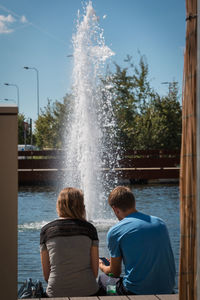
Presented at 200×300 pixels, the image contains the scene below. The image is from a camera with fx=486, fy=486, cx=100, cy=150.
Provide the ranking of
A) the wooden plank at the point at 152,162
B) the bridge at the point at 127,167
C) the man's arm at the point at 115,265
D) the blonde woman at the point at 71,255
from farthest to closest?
the wooden plank at the point at 152,162, the bridge at the point at 127,167, the man's arm at the point at 115,265, the blonde woman at the point at 71,255

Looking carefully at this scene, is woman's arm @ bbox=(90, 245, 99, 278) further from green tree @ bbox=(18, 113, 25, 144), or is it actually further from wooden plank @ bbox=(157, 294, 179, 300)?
green tree @ bbox=(18, 113, 25, 144)

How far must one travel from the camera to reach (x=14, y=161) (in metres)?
1.53

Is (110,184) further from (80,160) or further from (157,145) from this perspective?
(157,145)

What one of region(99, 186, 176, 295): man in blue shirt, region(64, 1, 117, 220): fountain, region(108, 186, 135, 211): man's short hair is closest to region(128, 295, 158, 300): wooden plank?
region(99, 186, 176, 295): man in blue shirt

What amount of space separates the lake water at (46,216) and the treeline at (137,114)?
7.71m

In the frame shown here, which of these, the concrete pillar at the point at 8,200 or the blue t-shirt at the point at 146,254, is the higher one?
the concrete pillar at the point at 8,200

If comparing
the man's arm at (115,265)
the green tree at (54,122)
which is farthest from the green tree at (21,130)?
the man's arm at (115,265)

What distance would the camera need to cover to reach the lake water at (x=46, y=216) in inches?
259

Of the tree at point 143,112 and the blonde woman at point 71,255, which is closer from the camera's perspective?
the blonde woman at point 71,255

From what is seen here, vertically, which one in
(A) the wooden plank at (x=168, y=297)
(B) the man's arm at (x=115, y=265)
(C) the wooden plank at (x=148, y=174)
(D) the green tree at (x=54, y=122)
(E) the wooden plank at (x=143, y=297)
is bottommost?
(C) the wooden plank at (x=148, y=174)

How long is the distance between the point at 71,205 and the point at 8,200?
3.59 ft

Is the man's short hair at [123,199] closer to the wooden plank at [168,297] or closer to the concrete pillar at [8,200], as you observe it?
the wooden plank at [168,297]

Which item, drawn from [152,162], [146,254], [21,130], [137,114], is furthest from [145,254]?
[21,130]

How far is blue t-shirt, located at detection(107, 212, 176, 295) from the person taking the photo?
2.57 meters
